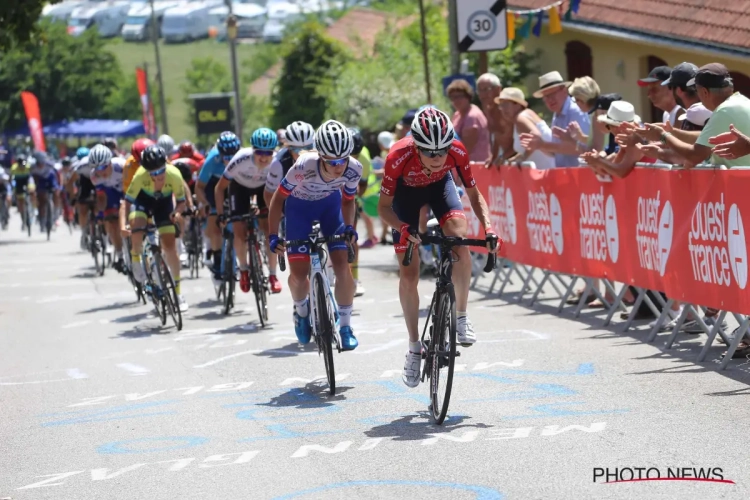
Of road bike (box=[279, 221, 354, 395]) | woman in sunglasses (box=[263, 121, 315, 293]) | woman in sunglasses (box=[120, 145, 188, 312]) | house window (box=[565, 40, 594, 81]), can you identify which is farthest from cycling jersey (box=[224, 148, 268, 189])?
house window (box=[565, 40, 594, 81])

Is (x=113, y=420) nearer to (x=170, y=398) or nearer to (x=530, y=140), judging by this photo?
(x=170, y=398)

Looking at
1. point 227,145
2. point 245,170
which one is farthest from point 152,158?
point 227,145

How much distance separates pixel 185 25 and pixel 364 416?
14602cm

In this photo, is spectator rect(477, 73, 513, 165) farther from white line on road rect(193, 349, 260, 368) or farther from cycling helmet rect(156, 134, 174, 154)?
cycling helmet rect(156, 134, 174, 154)

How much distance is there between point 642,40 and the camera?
74.9 ft

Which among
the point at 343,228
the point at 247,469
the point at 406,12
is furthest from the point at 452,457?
the point at 406,12

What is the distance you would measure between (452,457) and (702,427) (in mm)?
1480

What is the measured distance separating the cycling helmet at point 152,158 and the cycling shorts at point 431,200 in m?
5.41

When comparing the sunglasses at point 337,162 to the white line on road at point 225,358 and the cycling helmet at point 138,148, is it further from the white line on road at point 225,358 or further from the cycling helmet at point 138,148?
the cycling helmet at point 138,148

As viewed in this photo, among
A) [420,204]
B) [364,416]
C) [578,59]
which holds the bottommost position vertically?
[364,416]

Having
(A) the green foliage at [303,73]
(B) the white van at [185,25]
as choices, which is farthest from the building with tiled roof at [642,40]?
(B) the white van at [185,25]

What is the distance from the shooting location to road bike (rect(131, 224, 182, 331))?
543 inches

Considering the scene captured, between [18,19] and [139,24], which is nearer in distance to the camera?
[18,19]

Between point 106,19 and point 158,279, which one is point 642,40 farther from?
point 106,19
